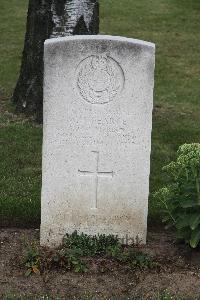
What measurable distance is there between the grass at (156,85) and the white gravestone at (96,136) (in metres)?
0.83

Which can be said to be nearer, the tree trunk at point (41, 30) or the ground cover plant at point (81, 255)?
the ground cover plant at point (81, 255)

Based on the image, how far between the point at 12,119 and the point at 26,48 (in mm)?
958

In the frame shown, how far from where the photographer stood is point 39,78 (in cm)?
895

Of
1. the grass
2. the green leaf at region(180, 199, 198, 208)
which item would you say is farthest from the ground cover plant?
the grass

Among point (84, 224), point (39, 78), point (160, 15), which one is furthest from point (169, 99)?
point (160, 15)

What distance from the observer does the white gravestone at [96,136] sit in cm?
513

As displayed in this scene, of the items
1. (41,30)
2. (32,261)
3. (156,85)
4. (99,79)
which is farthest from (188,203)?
(156,85)

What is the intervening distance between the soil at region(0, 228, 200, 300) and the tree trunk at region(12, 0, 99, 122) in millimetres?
3710

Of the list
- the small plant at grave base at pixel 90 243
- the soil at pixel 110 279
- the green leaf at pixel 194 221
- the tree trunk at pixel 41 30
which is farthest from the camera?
the tree trunk at pixel 41 30

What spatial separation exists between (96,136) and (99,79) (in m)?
0.43

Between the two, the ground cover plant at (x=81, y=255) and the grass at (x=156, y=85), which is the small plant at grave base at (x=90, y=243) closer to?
the ground cover plant at (x=81, y=255)

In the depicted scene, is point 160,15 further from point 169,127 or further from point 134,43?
point 134,43

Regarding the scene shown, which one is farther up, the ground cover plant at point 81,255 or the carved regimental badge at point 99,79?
the carved regimental badge at point 99,79

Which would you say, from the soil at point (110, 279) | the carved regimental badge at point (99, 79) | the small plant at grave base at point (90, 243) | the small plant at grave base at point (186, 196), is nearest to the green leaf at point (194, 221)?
the small plant at grave base at point (186, 196)
